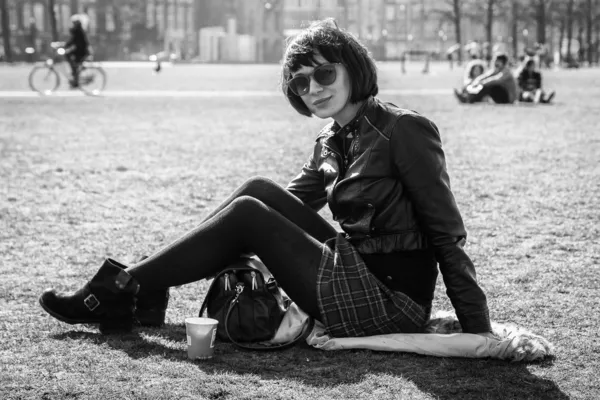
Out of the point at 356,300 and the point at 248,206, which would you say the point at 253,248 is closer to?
the point at 248,206

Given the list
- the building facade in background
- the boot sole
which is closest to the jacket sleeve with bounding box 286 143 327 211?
the boot sole

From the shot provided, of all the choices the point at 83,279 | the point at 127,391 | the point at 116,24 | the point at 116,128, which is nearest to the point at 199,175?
the point at 83,279

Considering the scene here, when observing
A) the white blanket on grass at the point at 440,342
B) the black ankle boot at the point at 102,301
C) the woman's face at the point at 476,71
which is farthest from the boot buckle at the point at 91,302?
the woman's face at the point at 476,71

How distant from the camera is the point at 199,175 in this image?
9.38 meters

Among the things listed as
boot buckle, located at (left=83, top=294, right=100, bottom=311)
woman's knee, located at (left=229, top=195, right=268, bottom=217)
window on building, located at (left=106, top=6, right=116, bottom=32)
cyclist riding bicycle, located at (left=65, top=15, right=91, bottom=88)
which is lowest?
boot buckle, located at (left=83, top=294, right=100, bottom=311)

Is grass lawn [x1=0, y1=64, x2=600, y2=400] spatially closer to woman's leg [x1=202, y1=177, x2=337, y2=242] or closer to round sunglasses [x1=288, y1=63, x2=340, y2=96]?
woman's leg [x1=202, y1=177, x2=337, y2=242]

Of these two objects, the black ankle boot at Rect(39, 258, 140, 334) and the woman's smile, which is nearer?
the woman's smile

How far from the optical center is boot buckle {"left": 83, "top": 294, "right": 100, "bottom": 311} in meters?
3.79

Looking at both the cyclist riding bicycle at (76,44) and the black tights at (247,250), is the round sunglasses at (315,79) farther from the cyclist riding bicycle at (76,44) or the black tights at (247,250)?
the cyclist riding bicycle at (76,44)

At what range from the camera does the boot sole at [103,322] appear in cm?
384

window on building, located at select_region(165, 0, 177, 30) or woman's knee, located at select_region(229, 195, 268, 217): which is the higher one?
window on building, located at select_region(165, 0, 177, 30)

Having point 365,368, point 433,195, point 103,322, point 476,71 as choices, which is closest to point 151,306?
point 103,322

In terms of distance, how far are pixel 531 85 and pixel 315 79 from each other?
17.8 meters

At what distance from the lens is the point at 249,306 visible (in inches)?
146
